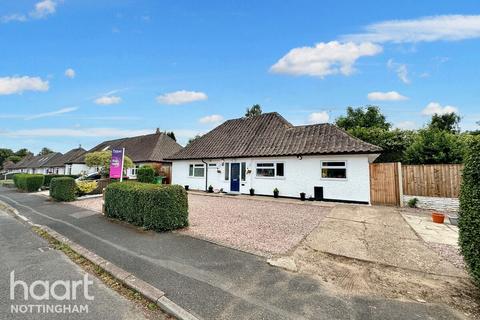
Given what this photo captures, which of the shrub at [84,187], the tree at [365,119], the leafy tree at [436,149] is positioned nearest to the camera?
the leafy tree at [436,149]

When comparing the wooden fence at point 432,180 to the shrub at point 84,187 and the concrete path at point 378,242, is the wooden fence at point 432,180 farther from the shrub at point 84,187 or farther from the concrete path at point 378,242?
the shrub at point 84,187

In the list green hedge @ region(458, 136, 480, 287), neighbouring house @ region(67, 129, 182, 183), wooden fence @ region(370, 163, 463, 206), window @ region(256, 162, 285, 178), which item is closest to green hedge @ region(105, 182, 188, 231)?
green hedge @ region(458, 136, 480, 287)

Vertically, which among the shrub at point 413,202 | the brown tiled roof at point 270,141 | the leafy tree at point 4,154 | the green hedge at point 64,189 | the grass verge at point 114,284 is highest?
the leafy tree at point 4,154

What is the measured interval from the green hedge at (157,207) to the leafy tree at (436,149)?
1236 centimetres

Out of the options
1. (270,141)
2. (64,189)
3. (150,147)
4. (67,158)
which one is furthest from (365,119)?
(67,158)

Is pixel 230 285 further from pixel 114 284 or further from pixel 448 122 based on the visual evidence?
pixel 448 122

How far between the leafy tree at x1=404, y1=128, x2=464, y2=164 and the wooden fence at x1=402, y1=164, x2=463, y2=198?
1.09m

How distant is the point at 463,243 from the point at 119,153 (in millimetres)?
14304

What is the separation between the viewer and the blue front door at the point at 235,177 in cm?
1720

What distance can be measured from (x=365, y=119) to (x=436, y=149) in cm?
2556

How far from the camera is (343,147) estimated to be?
13312mm

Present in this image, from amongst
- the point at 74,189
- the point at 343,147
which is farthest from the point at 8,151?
the point at 343,147

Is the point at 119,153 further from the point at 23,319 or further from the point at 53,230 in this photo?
the point at 23,319

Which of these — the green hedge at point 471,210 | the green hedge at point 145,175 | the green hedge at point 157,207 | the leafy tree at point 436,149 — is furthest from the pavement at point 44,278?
the leafy tree at point 436,149
